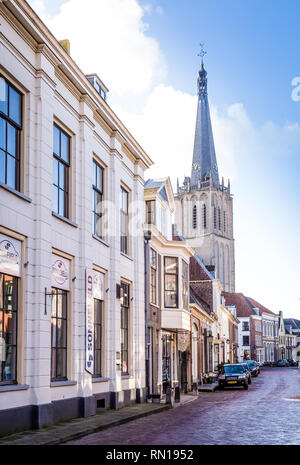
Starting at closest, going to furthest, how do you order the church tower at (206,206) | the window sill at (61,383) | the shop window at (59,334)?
1. the window sill at (61,383)
2. the shop window at (59,334)
3. the church tower at (206,206)

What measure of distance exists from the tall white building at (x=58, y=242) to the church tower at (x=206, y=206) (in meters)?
95.8

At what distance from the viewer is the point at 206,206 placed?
120 metres

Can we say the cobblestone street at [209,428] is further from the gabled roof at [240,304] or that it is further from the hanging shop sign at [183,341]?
the gabled roof at [240,304]

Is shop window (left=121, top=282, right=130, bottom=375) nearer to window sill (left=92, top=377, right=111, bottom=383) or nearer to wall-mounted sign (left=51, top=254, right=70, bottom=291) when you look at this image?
window sill (left=92, top=377, right=111, bottom=383)

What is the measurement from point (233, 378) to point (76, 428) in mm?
24020

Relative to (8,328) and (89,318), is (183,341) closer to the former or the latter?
(89,318)

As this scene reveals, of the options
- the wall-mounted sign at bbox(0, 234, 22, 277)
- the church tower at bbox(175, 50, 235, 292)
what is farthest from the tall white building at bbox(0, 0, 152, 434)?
the church tower at bbox(175, 50, 235, 292)

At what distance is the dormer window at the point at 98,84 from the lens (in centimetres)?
2214

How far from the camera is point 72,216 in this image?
56.9 ft

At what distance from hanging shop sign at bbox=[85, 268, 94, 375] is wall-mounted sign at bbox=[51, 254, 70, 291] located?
0.86m

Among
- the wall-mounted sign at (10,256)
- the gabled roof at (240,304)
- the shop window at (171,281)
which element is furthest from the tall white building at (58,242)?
the gabled roof at (240,304)

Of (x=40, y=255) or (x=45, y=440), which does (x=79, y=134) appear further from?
(x=45, y=440)

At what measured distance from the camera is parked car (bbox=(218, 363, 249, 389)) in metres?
36.3
